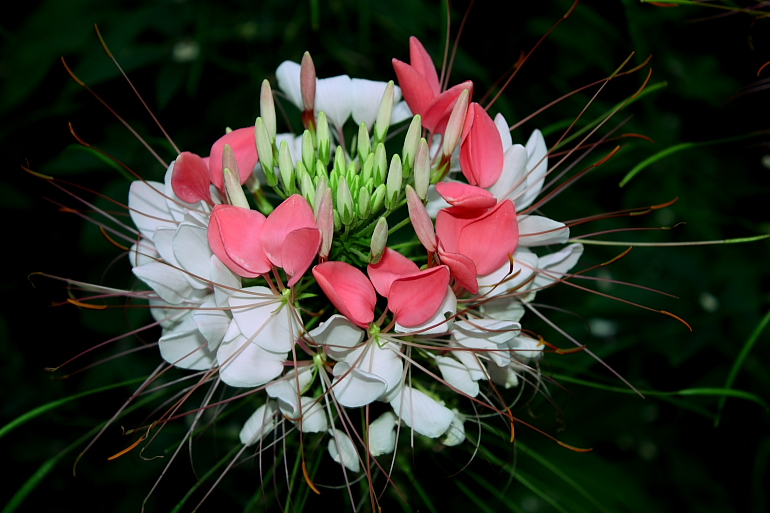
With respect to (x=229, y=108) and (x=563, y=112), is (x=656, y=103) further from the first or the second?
(x=229, y=108)

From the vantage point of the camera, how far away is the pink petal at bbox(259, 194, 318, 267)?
654 mm

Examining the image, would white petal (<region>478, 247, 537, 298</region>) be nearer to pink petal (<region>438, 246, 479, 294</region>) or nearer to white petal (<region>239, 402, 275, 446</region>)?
pink petal (<region>438, 246, 479, 294</region>)

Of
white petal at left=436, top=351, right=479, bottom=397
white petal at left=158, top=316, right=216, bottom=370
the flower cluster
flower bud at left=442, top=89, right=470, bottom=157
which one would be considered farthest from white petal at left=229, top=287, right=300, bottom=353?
flower bud at left=442, top=89, right=470, bottom=157

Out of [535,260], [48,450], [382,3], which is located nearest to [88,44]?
[382,3]

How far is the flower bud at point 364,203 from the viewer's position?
2.56 feet

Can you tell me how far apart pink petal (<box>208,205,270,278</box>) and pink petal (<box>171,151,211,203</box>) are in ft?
0.35

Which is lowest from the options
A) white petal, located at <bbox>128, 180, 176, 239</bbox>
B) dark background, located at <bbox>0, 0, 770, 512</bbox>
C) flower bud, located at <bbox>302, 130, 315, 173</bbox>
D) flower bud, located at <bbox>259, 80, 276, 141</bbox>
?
dark background, located at <bbox>0, 0, 770, 512</bbox>

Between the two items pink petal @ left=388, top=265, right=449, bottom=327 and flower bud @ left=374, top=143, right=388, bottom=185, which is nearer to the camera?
pink petal @ left=388, top=265, right=449, bottom=327

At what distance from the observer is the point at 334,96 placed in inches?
35.1

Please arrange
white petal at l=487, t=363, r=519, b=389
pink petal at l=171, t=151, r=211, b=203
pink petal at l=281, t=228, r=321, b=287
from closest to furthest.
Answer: pink petal at l=281, t=228, r=321, b=287
pink petal at l=171, t=151, r=211, b=203
white petal at l=487, t=363, r=519, b=389

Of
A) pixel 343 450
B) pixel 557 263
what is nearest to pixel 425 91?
pixel 557 263

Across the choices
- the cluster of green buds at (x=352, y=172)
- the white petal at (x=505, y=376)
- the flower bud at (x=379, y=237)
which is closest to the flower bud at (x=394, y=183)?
the cluster of green buds at (x=352, y=172)

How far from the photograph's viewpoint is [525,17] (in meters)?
1.40

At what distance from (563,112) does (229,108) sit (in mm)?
836
